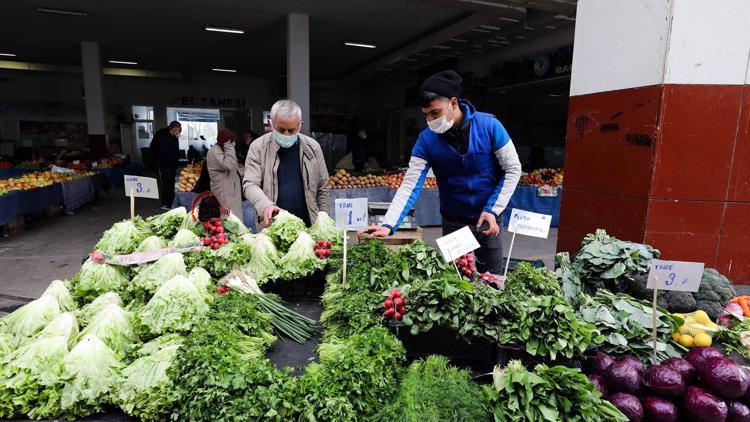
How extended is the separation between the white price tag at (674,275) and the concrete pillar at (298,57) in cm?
1069

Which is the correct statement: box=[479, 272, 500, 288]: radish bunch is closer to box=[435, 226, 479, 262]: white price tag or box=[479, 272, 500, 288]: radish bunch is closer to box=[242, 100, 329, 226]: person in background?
box=[435, 226, 479, 262]: white price tag

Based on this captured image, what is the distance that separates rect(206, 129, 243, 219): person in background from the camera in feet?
23.5

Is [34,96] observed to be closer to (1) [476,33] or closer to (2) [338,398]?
(1) [476,33]

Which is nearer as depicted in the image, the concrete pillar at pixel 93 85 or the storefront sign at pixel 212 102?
the concrete pillar at pixel 93 85

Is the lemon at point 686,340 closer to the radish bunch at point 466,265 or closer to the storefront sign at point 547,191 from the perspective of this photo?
the radish bunch at point 466,265

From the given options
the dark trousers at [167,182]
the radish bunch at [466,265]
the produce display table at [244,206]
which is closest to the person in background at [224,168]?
the produce display table at [244,206]

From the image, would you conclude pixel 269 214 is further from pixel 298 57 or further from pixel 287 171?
pixel 298 57

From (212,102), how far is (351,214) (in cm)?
2193

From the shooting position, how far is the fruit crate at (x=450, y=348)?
6.58 feet

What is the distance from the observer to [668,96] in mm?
3666

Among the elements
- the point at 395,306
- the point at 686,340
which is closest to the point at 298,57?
the point at 395,306

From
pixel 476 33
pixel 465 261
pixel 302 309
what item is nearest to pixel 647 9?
pixel 465 261

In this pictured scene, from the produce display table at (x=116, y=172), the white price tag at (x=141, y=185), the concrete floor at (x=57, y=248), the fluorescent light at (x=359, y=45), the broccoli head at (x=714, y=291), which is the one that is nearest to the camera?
the broccoli head at (x=714, y=291)

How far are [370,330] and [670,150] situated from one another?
131 inches
